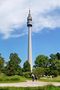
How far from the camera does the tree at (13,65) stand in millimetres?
92994

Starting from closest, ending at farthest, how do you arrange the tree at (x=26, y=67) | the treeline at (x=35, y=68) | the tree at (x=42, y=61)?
the treeline at (x=35, y=68) → the tree at (x=26, y=67) → the tree at (x=42, y=61)

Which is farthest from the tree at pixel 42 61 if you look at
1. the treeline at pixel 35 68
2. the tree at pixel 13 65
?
the tree at pixel 13 65

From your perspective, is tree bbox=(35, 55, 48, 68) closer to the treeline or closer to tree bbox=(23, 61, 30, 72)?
the treeline

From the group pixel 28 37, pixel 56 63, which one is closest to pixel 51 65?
pixel 56 63

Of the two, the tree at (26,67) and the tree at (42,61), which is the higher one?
the tree at (42,61)

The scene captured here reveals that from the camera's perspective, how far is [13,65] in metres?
96.8

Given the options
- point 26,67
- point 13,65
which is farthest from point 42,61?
point 13,65

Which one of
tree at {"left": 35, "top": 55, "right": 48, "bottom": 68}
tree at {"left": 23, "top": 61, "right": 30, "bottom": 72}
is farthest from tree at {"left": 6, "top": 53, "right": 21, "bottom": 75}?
tree at {"left": 35, "top": 55, "right": 48, "bottom": 68}

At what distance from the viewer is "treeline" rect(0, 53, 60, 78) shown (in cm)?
9191

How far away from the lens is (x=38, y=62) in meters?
122

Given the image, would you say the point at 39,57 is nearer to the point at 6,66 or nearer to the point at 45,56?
the point at 45,56

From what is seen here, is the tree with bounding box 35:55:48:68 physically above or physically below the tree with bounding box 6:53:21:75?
above

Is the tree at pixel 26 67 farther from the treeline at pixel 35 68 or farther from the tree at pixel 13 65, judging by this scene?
the tree at pixel 13 65

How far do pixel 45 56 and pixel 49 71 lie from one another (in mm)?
19348
